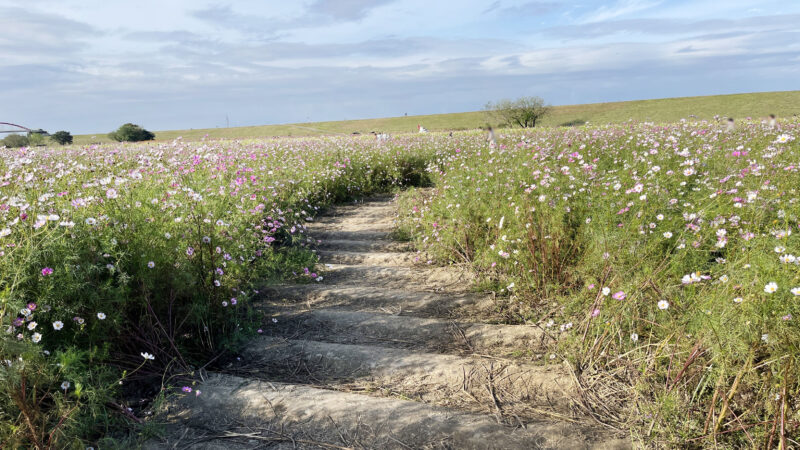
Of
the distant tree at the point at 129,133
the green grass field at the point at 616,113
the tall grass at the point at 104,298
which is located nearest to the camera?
the tall grass at the point at 104,298

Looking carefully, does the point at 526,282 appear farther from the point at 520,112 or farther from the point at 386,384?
the point at 520,112

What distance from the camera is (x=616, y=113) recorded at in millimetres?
47062

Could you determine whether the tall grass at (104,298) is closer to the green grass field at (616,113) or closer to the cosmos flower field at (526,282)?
the cosmos flower field at (526,282)

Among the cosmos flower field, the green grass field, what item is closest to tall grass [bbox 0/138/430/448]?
the cosmos flower field

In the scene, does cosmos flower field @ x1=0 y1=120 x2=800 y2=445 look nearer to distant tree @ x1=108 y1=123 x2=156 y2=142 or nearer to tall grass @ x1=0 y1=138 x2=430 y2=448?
tall grass @ x1=0 y1=138 x2=430 y2=448

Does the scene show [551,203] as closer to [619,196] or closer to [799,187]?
[619,196]

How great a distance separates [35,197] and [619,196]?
15.7ft

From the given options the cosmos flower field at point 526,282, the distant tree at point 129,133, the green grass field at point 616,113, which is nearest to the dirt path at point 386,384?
the cosmos flower field at point 526,282

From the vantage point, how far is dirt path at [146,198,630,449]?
253cm

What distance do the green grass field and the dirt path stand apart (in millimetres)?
26344

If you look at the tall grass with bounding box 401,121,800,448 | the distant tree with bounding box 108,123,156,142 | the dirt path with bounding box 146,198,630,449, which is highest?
the distant tree with bounding box 108,123,156,142

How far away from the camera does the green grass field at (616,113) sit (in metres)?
33.0

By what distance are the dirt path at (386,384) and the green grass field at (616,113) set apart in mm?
26344

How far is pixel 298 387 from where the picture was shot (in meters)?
3.02
